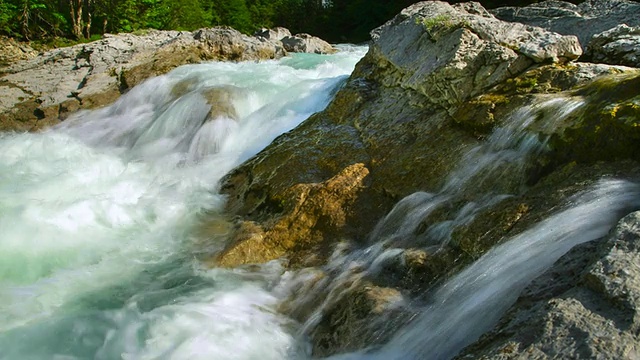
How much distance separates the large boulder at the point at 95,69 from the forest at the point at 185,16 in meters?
9.66

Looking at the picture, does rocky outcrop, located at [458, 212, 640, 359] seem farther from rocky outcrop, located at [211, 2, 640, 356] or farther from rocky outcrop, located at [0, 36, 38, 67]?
rocky outcrop, located at [0, 36, 38, 67]

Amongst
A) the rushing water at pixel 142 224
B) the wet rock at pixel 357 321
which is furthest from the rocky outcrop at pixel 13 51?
the wet rock at pixel 357 321

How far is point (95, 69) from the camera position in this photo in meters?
15.4

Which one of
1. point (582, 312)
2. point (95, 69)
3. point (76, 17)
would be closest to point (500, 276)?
point (582, 312)

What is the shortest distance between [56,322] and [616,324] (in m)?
4.86

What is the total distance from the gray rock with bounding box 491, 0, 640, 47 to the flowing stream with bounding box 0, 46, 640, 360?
15.9 ft

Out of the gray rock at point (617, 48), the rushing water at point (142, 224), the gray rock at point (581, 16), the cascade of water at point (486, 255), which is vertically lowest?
the rushing water at point (142, 224)

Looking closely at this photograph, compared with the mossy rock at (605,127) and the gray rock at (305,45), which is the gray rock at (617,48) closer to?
the mossy rock at (605,127)

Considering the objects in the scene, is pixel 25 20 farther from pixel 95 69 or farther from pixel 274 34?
pixel 95 69

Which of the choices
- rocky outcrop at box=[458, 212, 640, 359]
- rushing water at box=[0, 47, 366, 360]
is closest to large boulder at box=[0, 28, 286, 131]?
rushing water at box=[0, 47, 366, 360]

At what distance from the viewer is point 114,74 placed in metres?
15.0

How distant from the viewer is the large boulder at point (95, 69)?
46.3 ft

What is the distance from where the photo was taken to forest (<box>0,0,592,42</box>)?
83.5 feet

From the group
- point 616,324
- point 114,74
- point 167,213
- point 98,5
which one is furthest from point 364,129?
point 98,5
